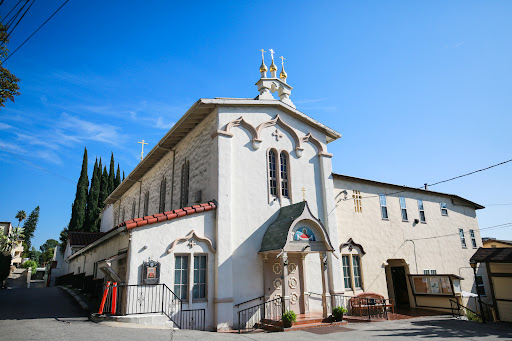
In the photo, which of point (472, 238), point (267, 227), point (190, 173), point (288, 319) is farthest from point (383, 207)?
point (190, 173)

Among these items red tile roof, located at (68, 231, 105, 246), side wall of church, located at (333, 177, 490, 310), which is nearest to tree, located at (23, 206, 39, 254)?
red tile roof, located at (68, 231, 105, 246)

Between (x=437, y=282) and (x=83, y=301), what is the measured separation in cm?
1737

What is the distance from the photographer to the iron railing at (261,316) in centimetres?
1247

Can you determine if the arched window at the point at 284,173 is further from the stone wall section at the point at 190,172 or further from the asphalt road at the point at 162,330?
the asphalt road at the point at 162,330

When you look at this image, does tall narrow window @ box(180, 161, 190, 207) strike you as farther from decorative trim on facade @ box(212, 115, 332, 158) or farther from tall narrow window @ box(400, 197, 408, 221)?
tall narrow window @ box(400, 197, 408, 221)

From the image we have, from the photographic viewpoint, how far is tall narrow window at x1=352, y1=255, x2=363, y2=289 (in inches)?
667

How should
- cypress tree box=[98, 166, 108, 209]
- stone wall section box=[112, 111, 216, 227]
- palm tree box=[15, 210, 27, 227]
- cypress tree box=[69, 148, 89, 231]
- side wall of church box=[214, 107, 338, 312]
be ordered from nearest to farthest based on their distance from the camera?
1. side wall of church box=[214, 107, 338, 312]
2. stone wall section box=[112, 111, 216, 227]
3. cypress tree box=[69, 148, 89, 231]
4. cypress tree box=[98, 166, 108, 209]
5. palm tree box=[15, 210, 27, 227]

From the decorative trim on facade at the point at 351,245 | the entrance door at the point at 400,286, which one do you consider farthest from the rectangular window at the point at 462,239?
the decorative trim on facade at the point at 351,245

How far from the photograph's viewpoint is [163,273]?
11672mm

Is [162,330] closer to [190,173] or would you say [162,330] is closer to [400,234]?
[190,173]

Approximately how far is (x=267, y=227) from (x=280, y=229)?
1.05 m

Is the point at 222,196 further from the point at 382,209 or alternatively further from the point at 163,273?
the point at 382,209

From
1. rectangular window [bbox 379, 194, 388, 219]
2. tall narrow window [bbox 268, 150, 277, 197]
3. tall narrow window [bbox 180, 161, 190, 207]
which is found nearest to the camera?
tall narrow window [bbox 268, 150, 277, 197]

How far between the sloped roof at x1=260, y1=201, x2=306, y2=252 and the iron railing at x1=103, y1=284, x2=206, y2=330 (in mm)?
3482
